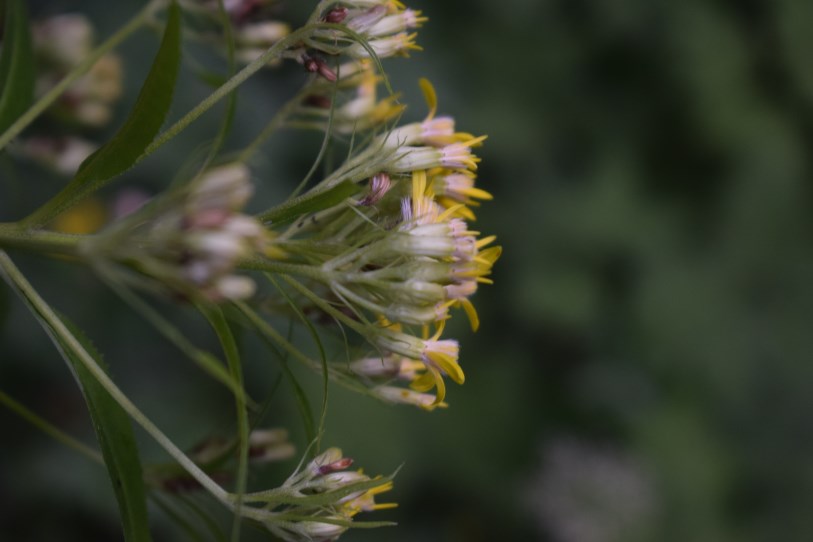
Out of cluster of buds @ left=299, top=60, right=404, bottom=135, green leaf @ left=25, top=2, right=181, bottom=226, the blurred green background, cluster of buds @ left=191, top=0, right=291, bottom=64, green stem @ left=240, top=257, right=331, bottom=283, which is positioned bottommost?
green stem @ left=240, top=257, right=331, bottom=283

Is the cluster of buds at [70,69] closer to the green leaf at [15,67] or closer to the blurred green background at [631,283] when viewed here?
the green leaf at [15,67]

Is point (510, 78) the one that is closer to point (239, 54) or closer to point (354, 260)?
point (239, 54)

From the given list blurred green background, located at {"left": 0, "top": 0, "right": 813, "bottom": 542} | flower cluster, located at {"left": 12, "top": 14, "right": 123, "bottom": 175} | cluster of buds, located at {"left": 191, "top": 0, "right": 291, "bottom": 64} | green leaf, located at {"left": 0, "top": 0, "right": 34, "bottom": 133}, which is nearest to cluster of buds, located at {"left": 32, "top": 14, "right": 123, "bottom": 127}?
flower cluster, located at {"left": 12, "top": 14, "right": 123, "bottom": 175}

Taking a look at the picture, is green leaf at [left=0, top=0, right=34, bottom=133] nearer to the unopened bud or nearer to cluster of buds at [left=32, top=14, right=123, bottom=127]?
the unopened bud

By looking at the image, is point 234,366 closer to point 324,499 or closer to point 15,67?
point 324,499

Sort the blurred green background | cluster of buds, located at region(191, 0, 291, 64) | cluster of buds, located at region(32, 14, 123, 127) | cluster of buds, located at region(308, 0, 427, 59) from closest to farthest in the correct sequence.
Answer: cluster of buds, located at region(308, 0, 427, 59) < cluster of buds, located at region(191, 0, 291, 64) < cluster of buds, located at region(32, 14, 123, 127) < the blurred green background

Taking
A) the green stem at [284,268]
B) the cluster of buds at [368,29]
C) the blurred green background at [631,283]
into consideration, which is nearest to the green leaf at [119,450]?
the green stem at [284,268]

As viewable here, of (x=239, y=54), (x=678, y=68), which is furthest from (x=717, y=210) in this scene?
(x=239, y=54)
